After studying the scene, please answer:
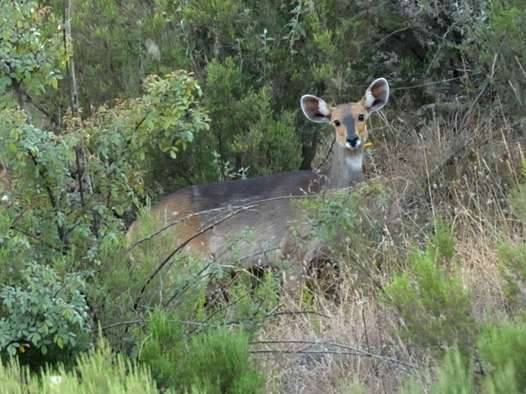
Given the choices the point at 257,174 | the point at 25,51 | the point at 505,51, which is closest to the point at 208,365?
the point at 25,51

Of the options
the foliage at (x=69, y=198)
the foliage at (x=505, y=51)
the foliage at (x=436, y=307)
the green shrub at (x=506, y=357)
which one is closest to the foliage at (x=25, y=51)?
the foliage at (x=69, y=198)

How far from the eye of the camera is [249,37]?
349 inches

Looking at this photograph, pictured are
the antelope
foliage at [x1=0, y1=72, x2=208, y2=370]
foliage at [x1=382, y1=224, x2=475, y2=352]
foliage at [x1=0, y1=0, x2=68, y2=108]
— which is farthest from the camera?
the antelope

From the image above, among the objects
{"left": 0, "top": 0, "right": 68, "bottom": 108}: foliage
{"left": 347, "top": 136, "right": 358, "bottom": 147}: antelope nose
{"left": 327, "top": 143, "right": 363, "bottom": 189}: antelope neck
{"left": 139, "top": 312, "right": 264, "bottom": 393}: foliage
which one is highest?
{"left": 0, "top": 0, "right": 68, "bottom": 108}: foliage

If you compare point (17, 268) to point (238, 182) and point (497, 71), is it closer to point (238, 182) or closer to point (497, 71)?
point (238, 182)

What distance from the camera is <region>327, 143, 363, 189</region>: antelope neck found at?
798cm

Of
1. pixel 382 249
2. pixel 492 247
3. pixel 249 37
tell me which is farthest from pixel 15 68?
pixel 249 37

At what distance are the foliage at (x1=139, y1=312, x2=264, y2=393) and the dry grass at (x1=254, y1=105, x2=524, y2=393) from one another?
45cm

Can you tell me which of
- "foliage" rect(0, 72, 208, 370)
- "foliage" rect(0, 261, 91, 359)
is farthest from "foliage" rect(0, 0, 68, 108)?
"foliage" rect(0, 261, 91, 359)

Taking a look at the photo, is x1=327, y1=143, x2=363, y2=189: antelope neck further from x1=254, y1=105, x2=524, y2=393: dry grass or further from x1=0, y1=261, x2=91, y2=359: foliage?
x1=0, y1=261, x2=91, y2=359: foliage

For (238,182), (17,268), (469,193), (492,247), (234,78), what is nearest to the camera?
(17,268)

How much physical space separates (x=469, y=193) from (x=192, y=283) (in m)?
2.70

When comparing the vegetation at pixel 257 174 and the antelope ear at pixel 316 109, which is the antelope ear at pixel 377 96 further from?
the vegetation at pixel 257 174

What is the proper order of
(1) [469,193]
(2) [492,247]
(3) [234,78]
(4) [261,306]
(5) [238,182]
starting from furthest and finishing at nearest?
(3) [234,78] → (5) [238,182] → (1) [469,193] → (2) [492,247] → (4) [261,306]
